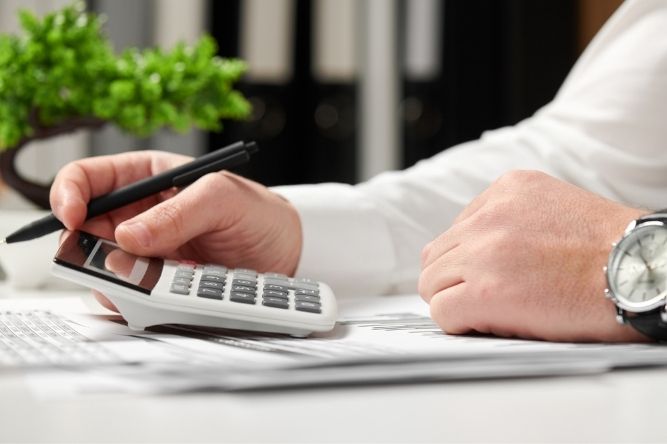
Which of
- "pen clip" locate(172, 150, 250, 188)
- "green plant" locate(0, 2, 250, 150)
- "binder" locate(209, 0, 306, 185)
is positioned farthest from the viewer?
"binder" locate(209, 0, 306, 185)

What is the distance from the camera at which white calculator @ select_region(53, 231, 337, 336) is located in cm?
53

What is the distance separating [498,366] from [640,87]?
0.57 m

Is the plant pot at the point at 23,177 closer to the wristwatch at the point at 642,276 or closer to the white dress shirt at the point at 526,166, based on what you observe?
the white dress shirt at the point at 526,166

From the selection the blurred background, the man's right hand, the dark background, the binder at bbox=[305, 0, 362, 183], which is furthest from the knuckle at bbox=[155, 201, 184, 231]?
the binder at bbox=[305, 0, 362, 183]

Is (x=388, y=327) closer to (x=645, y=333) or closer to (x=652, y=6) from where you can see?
(x=645, y=333)

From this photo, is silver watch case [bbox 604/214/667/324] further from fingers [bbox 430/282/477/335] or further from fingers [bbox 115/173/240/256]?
fingers [bbox 115/173/240/256]

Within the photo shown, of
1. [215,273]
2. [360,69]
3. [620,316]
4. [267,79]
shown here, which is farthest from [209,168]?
[360,69]

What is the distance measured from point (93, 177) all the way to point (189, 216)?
14cm

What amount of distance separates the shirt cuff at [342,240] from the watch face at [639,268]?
354 mm

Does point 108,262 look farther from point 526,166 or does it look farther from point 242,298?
point 526,166

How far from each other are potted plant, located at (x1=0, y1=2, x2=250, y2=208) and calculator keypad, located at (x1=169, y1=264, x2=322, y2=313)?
0.44 m

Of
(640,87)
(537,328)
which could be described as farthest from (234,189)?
(640,87)

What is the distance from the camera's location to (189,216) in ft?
2.13

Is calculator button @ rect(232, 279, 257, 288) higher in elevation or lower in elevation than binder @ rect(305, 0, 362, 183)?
higher
